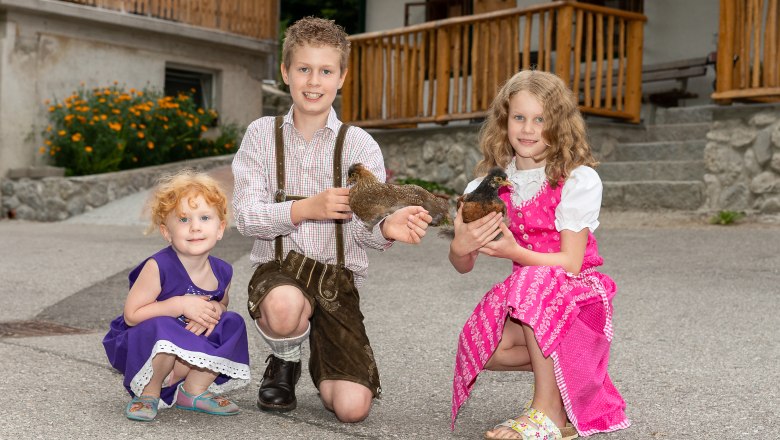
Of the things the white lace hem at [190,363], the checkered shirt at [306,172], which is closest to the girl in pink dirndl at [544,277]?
the checkered shirt at [306,172]

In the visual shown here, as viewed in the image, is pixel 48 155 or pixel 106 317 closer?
pixel 106 317

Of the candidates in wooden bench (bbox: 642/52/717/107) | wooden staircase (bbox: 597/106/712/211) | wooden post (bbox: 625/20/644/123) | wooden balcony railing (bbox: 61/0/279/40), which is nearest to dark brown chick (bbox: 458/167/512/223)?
wooden staircase (bbox: 597/106/712/211)

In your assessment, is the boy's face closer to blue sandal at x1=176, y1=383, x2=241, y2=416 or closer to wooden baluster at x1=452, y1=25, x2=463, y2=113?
blue sandal at x1=176, y1=383, x2=241, y2=416

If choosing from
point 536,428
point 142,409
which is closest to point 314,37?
point 142,409

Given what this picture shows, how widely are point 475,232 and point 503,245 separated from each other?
128 millimetres

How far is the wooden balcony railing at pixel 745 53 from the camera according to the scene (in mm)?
9141

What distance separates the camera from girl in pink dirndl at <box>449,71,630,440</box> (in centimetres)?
322

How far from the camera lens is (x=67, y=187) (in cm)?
1334

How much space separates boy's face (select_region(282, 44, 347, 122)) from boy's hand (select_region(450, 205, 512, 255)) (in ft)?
2.83

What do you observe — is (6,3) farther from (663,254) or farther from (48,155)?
(663,254)

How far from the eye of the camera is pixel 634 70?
11234 mm

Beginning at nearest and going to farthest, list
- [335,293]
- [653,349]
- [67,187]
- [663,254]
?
1. [335,293]
2. [653,349]
3. [663,254]
4. [67,187]

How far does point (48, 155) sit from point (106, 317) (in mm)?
9372

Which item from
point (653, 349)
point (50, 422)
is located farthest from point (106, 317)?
point (653, 349)
